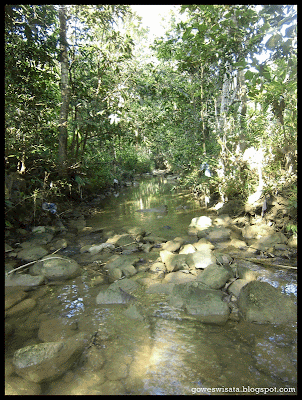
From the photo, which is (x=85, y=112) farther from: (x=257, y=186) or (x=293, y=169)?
(x=293, y=169)

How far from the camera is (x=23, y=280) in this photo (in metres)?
4.13

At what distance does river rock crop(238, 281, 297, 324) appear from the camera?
2947 mm

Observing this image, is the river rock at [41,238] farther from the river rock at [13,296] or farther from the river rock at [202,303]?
the river rock at [202,303]

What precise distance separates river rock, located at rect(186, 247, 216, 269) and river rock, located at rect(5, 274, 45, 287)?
2487 millimetres

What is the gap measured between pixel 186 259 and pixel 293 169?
12.3 ft

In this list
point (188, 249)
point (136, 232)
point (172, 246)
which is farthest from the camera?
point (136, 232)

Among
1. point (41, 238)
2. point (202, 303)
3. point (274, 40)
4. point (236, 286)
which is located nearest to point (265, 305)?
point (236, 286)

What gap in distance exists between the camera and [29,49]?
674 centimetres

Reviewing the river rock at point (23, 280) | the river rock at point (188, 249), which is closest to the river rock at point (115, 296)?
the river rock at point (23, 280)

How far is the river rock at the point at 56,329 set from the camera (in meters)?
2.82

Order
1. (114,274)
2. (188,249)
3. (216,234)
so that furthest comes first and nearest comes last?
(216,234), (188,249), (114,274)

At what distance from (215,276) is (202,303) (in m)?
0.63

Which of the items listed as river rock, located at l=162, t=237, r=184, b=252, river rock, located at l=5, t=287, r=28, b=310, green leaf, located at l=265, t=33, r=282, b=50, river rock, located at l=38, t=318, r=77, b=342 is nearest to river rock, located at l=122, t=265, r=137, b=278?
river rock, located at l=162, t=237, r=184, b=252

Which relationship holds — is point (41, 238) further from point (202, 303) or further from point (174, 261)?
point (202, 303)
